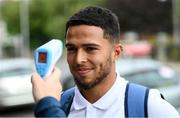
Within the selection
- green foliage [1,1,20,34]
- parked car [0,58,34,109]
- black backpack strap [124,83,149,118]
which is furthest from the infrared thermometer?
green foliage [1,1,20,34]

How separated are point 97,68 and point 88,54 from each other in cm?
7

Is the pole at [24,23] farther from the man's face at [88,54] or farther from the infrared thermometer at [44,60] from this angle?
the infrared thermometer at [44,60]

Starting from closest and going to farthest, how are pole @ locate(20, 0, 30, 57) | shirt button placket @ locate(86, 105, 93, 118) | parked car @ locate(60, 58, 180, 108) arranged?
shirt button placket @ locate(86, 105, 93, 118), parked car @ locate(60, 58, 180, 108), pole @ locate(20, 0, 30, 57)

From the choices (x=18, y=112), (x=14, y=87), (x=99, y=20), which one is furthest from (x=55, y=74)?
(x=18, y=112)

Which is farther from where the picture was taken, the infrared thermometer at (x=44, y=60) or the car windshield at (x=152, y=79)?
the car windshield at (x=152, y=79)

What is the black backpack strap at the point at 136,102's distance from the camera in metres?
2.23

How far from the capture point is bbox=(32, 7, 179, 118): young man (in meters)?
2.23

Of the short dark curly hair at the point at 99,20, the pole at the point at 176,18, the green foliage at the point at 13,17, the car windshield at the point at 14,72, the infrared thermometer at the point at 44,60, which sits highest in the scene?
the short dark curly hair at the point at 99,20

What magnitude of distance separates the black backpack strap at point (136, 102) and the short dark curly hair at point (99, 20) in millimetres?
232

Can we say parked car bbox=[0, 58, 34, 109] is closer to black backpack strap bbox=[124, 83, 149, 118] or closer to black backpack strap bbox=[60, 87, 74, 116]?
black backpack strap bbox=[60, 87, 74, 116]

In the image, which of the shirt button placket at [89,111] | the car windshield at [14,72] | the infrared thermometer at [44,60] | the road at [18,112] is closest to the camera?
the infrared thermometer at [44,60]

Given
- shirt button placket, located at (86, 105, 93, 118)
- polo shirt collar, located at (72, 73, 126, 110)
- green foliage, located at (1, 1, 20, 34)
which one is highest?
polo shirt collar, located at (72, 73, 126, 110)

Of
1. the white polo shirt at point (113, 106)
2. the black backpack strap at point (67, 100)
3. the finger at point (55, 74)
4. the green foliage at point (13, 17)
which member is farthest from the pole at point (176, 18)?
the finger at point (55, 74)

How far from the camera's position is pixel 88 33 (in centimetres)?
225
